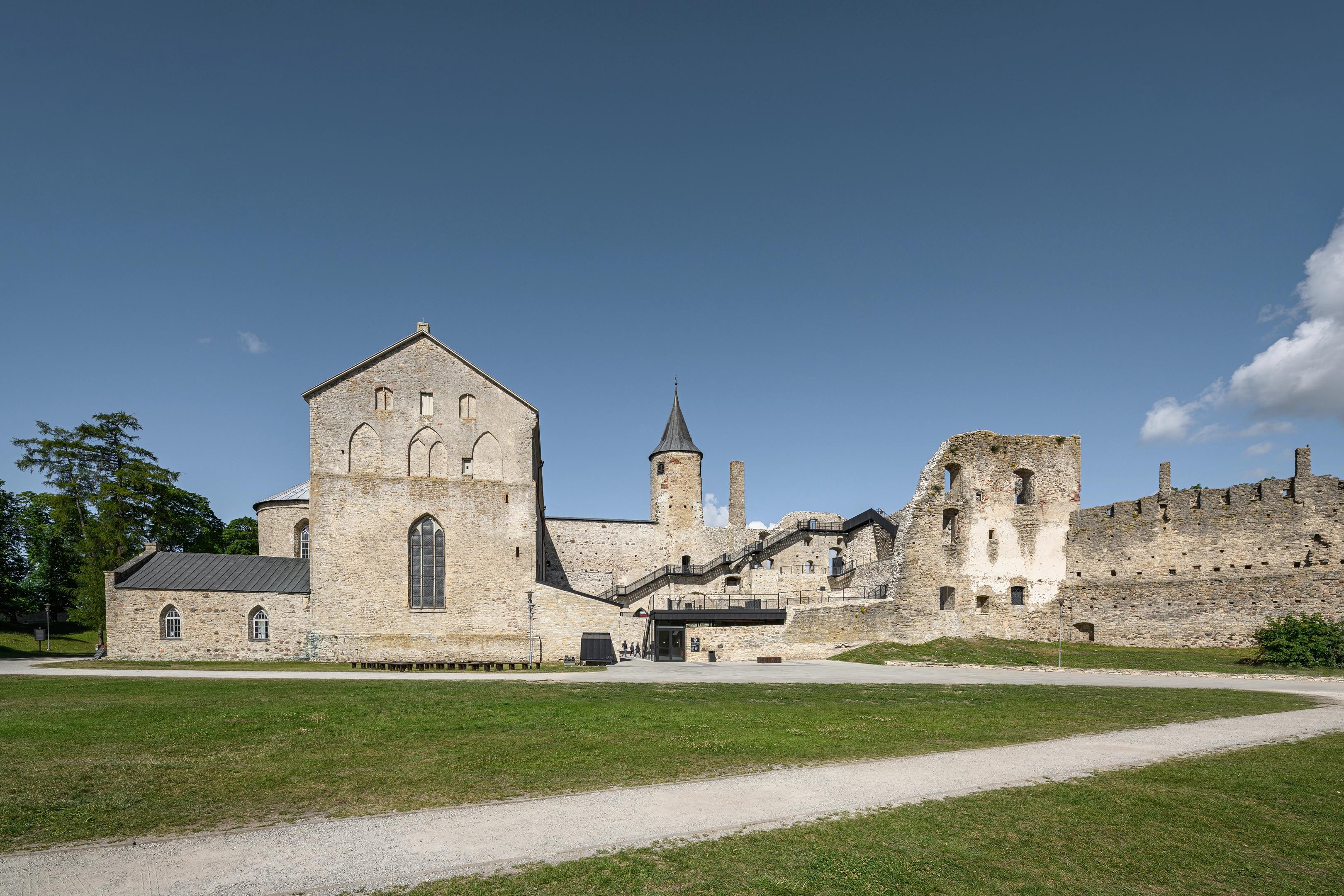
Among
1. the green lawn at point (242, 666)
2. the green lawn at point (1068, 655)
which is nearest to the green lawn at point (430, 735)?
the green lawn at point (242, 666)

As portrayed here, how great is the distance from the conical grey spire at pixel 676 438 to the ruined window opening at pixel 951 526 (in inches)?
750

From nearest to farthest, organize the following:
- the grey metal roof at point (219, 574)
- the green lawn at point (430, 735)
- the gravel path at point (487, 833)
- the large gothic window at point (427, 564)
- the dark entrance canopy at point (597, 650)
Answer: the gravel path at point (487, 833), the green lawn at point (430, 735), the dark entrance canopy at point (597, 650), the grey metal roof at point (219, 574), the large gothic window at point (427, 564)

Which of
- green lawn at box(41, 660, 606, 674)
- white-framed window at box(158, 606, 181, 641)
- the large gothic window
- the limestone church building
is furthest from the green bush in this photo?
white-framed window at box(158, 606, 181, 641)

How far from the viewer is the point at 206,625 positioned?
29500 mm

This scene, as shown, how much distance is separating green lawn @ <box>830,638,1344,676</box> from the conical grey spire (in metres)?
22.0

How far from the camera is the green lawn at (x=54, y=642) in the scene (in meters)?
35.6

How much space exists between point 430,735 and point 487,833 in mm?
5217

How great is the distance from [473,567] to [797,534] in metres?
21.0

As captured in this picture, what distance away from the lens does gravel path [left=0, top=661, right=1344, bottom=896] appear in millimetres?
5344

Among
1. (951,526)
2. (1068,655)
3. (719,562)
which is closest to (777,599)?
(719,562)

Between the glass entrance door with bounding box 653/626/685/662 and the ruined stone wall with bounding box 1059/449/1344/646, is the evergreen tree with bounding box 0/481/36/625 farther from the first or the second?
the ruined stone wall with bounding box 1059/449/1344/646

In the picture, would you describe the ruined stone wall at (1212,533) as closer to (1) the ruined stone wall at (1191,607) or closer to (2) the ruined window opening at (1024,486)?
(1) the ruined stone wall at (1191,607)

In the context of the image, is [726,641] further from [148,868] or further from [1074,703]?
[148,868]

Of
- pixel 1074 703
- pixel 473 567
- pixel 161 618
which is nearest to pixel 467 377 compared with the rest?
pixel 473 567
